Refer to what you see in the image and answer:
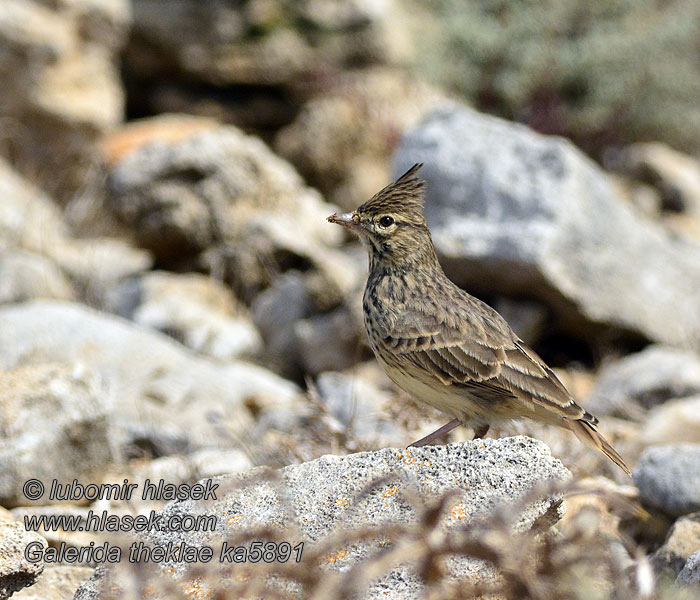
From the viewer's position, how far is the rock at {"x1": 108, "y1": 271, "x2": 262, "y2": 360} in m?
8.66

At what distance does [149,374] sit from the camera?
7262 millimetres

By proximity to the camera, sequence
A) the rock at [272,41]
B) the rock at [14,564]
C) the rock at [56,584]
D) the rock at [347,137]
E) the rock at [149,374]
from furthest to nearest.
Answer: the rock at [272,41]
the rock at [347,137]
the rock at [149,374]
the rock at [56,584]
the rock at [14,564]

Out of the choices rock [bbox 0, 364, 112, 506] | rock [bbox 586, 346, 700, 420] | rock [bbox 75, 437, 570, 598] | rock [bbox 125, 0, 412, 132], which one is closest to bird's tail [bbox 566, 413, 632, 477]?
rock [bbox 75, 437, 570, 598]

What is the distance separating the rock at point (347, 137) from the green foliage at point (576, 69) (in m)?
1.11

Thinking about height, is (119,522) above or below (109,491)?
above

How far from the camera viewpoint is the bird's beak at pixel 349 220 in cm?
493

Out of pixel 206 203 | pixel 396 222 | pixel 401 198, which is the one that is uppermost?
pixel 401 198

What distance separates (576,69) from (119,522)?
10918 mm

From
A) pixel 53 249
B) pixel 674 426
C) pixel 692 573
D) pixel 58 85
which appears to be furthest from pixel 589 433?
pixel 58 85

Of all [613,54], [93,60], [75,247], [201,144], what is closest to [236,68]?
[93,60]

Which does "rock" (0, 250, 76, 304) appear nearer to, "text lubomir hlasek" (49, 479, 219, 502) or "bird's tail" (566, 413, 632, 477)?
"text lubomir hlasek" (49, 479, 219, 502)

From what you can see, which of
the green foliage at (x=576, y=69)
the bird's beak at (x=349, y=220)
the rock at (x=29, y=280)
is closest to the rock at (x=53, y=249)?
the rock at (x=29, y=280)

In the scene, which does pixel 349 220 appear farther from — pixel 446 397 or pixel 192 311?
pixel 192 311

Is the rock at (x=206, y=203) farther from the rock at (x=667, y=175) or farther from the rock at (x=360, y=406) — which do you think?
the rock at (x=667, y=175)
